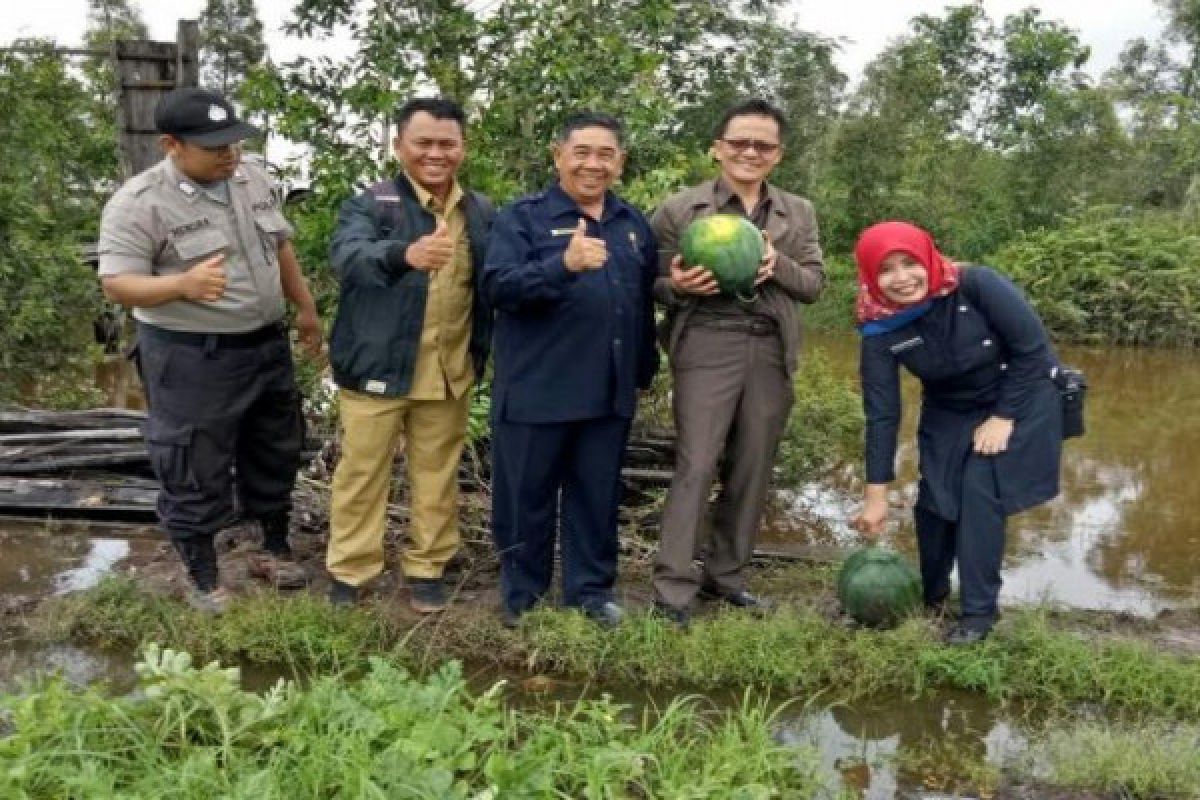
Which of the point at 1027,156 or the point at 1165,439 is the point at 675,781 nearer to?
the point at 1165,439

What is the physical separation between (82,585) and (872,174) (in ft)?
54.3

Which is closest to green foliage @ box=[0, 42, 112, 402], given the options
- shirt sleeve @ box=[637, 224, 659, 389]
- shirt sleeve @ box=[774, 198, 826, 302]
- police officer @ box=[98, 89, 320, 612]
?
police officer @ box=[98, 89, 320, 612]

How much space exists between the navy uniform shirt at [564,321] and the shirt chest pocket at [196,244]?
109cm

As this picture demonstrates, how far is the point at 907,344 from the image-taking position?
4.23 m

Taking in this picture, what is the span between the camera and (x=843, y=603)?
180 inches

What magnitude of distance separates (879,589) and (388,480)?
2.05 metres

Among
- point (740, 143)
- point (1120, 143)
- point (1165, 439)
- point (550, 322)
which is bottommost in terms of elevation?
point (1165, 439)

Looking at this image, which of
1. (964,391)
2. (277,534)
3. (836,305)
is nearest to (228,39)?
(836,305)

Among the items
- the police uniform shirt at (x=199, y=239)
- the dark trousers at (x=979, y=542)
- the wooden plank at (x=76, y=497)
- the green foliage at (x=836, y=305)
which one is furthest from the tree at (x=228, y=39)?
the dark trousers at (x=979, y=542)

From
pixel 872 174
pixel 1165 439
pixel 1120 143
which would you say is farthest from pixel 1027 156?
pixel 1165 439

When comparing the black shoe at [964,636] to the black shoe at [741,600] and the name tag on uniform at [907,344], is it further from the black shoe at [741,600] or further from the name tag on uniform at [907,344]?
the name tag on uniform at [907,344]

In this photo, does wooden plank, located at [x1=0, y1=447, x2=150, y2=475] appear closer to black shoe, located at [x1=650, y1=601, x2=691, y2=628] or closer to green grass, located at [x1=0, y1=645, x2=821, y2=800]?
green grass, located at [x1=0, y1=645, x2=821, y2=800]

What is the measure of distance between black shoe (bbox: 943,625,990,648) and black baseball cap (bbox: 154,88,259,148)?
340cm

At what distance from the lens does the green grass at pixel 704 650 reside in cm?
409
